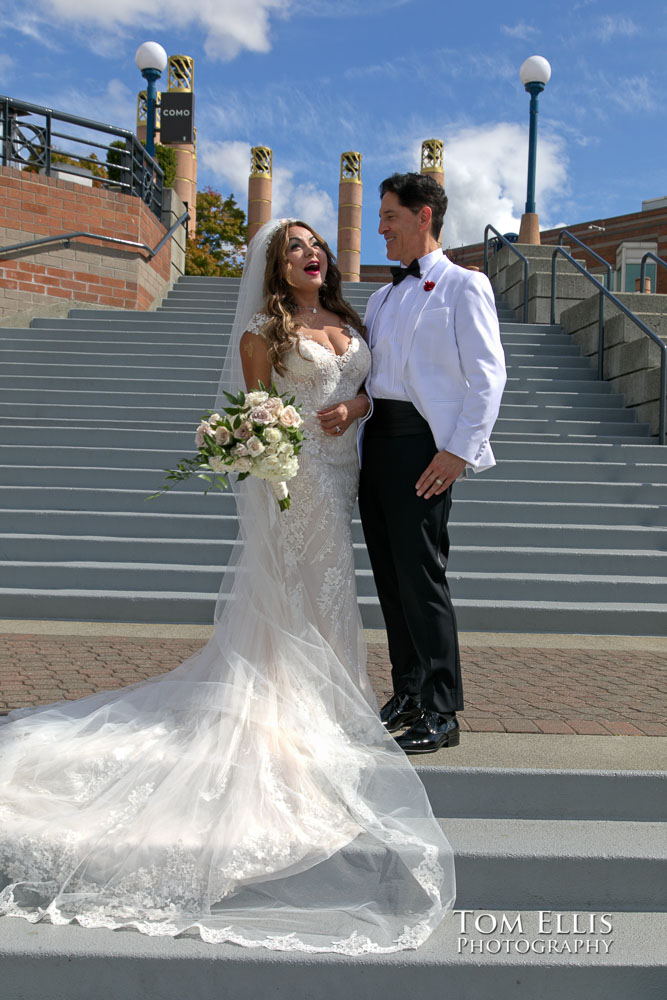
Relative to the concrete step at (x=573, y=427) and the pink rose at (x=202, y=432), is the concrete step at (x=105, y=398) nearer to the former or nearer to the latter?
the concrete step at (x=573, y=427)

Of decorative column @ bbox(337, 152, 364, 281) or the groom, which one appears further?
decorative column @ bbox(337, 152, 364, 281)

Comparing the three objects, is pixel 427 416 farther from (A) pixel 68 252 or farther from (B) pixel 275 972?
(A) pixel 68 252

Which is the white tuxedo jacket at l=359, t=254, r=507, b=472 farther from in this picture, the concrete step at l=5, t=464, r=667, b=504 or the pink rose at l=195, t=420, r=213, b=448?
the concrete step at l=5, t=464, r=667, b=504

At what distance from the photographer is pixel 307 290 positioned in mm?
3932

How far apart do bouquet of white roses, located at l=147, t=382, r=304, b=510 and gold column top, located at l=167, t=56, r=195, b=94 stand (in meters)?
33.3

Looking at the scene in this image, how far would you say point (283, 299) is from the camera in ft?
12.7

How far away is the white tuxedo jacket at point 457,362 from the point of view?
11.8 feet

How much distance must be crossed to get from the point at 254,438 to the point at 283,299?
0.82 m

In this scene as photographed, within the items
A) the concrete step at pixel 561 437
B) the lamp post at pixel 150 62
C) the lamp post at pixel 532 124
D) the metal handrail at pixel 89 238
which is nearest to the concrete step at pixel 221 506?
the concrete step at pixel 561 437

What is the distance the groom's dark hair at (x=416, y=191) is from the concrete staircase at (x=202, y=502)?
11.2 feet

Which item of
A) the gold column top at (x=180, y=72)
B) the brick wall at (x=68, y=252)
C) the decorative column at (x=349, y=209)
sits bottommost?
the brick wall at (x=68, y=252)

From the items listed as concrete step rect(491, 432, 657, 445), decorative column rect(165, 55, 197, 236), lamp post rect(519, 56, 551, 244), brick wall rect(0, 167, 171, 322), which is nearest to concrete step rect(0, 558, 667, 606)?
concrete step rect(491, 432, 657, 445)

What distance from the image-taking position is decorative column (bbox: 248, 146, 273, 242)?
36.8m

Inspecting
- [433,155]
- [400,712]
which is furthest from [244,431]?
[433,155]
